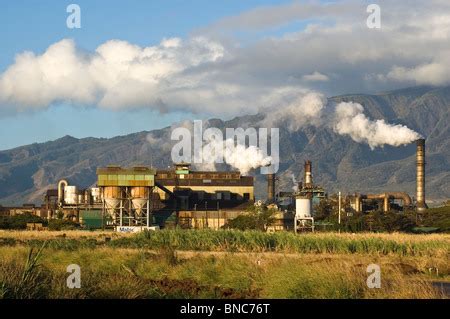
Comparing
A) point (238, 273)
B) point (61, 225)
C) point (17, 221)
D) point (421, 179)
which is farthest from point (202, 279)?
point (421, 179)

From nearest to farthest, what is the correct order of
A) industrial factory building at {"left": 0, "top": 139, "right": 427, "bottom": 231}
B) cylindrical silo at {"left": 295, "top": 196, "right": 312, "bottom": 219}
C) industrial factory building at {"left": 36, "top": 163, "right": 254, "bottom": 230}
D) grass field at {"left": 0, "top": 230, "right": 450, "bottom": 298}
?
grass field at {"left": 0, "top": 230, "right": 450, "bottom": 298} → cylindrical silo at {"left": 295, "top": 196, "right": 312, "bottom": 219} → industrial factory building at {"left": 0, "top": 139, "right": 427, "bottom": 231} → industrial factory building at {"left": 36, "top": 163, "right": 254, "bottom": 230}

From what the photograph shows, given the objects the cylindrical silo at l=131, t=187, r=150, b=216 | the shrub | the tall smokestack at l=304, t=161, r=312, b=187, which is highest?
the tall smokestack at l=304, t=161, r=312, b=187

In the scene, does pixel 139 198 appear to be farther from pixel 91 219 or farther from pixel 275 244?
pixel 275 244

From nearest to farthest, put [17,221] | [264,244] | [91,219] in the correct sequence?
[264,244] < [17,221] < [91,219]

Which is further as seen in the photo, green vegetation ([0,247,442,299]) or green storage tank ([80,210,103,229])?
green storage tank ([80,210,103,229])

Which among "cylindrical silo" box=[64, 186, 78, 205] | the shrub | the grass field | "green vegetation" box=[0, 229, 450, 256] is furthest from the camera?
"cylindrical silo" box=[64, 186, 78, 205]

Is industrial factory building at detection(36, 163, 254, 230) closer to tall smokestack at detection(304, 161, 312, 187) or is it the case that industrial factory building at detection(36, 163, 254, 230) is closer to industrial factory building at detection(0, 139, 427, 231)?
industrial factory building at detection(0, 139, 427, 231)

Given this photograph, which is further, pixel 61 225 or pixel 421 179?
pixel 421 179

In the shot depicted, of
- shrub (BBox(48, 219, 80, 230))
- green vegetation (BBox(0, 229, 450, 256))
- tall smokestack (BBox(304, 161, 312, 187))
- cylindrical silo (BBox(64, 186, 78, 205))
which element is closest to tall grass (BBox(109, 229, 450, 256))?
green vegetation (BBox(0, 229, 450, 256))

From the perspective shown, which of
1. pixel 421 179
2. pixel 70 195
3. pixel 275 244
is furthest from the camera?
pixel 70 195

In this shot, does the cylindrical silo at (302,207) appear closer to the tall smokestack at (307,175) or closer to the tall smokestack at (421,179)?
the tall smokestack at (421,179)

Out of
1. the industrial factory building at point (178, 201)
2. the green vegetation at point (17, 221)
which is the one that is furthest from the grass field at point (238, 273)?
the green vegetation at point (17, 221)

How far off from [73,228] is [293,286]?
86.7 metres

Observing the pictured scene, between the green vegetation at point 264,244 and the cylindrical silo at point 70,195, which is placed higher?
the cylindrical silo at point 70,195
